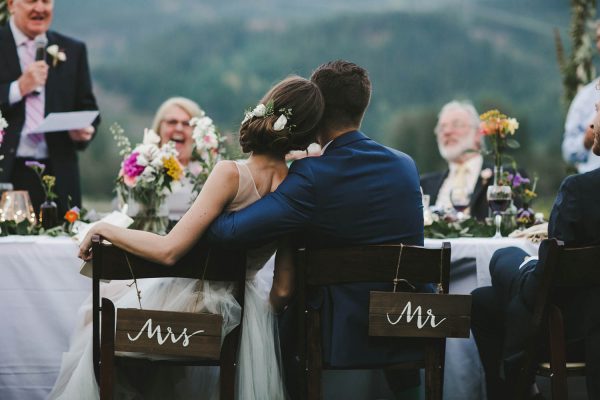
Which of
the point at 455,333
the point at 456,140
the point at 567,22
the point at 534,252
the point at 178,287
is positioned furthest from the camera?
the point at 567,22

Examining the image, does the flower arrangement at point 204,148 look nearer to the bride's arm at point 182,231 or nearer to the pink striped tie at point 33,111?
the bride's arm at point 182,231

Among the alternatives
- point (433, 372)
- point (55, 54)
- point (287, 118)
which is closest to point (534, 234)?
→ point (433, 372)

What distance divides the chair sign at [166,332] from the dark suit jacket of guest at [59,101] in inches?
96.4

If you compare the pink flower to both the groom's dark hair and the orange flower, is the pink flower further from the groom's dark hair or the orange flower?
the groom's dark hair

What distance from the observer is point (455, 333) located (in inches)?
97.8

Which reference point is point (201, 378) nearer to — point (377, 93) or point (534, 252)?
point (534, 252)

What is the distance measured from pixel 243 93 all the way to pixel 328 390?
565 cm

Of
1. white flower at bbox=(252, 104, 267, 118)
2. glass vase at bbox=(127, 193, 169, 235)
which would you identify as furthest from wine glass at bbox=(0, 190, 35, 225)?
white flower at bbox=(252, 104, 267, 118)

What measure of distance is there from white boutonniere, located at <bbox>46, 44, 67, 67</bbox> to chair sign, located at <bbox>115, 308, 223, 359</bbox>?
6.97 feet

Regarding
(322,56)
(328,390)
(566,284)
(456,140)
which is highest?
(322,56)

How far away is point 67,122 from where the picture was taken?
4020 mm

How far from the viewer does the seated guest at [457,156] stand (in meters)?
5.08

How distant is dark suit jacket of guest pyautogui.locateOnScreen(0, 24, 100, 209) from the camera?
15.5ft

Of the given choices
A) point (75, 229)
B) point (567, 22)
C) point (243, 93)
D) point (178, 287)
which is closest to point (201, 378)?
point (178, 287)
